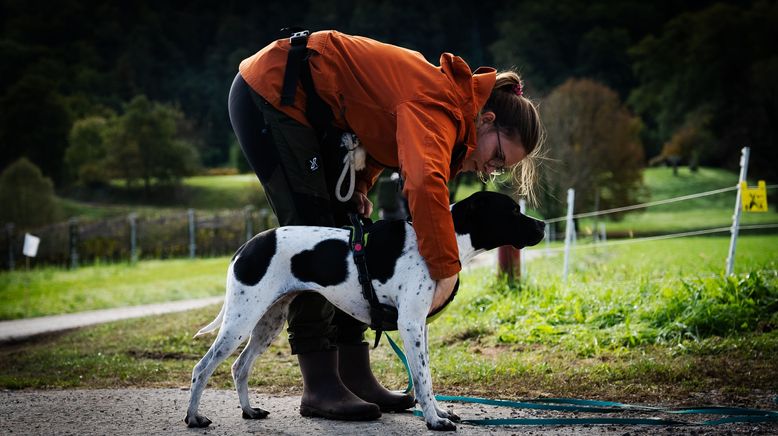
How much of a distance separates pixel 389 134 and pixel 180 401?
2127 millimetres

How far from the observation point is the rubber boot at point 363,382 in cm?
421

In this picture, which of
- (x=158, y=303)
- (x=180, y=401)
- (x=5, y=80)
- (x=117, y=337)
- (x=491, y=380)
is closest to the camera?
(x=180, y=401)

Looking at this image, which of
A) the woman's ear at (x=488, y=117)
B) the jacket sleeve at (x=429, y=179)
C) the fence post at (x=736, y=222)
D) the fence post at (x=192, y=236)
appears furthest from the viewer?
the fence post at (x=192, y=236)

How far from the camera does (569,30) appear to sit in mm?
66750

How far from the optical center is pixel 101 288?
1589cm

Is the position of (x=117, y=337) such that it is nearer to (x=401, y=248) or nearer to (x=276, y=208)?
(x=276, y=208)

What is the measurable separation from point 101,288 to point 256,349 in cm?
1302

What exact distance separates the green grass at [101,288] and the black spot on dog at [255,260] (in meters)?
9.41

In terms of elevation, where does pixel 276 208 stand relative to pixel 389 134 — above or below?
below

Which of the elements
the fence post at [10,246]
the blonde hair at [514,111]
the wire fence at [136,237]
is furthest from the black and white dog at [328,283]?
the fence post at [10,246]

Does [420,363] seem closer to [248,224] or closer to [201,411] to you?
[201,411]

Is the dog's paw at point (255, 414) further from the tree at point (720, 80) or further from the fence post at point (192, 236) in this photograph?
the tree at point (720, 80)

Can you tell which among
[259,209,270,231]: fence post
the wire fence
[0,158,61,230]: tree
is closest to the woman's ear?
the wire fence

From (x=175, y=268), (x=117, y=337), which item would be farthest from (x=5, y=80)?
(x=117, y=337)
